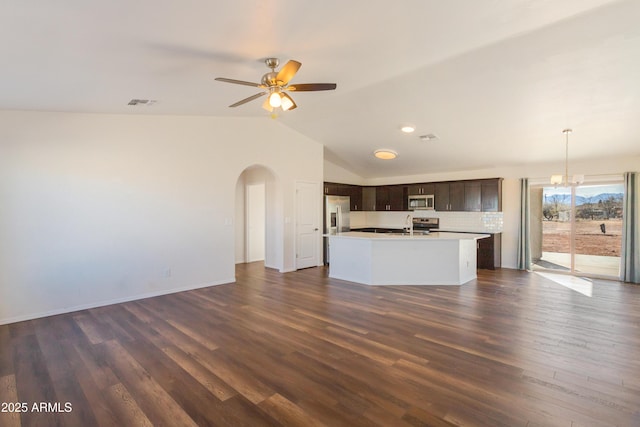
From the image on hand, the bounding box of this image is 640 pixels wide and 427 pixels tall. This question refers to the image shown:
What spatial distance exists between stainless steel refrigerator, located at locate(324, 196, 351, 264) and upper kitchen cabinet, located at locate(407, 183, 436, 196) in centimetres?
163

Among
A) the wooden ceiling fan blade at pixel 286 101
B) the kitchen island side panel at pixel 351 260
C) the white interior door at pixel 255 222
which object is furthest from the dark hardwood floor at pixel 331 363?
the white interior door at pixel 255 222

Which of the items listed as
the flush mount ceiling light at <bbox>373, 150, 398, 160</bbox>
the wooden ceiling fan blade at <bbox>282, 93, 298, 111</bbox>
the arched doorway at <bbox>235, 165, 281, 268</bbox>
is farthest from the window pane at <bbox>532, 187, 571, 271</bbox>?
the wooden ceiling fan blade at <bbox>282, 93, 298, 111</bbox>

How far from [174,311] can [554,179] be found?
6.04 m

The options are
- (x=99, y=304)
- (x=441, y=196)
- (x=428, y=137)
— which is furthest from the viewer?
(x=441, y=196)

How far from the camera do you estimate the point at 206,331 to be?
3650mm

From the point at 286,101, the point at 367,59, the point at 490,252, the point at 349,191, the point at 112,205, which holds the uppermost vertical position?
the point at 367,59

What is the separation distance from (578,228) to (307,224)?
5639 mm

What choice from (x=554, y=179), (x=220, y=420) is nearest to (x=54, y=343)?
(x=220, y=420)

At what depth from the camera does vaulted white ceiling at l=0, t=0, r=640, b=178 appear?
7.87ft

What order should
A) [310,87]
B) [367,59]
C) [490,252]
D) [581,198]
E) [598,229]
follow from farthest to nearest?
[490,252] → [581,198] → [598,229] → [367,59] → [310,87]

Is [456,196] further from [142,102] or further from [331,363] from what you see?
[142,102]

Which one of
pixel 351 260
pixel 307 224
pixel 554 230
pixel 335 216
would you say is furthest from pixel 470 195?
pixel 307 224

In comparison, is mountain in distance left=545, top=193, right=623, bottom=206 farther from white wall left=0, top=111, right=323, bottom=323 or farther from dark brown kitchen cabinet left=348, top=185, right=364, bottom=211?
white wall left=0, top=111, right=323, bottom=323

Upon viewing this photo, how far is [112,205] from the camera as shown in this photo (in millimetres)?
4742
